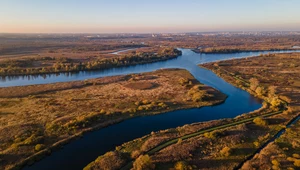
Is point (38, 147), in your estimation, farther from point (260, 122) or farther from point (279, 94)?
point (279, 94)

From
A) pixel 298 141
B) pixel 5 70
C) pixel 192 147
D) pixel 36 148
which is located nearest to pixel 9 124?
pixel 36 148

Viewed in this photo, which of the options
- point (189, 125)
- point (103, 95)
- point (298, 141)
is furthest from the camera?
point (103, 95)

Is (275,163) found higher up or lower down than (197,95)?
lower down

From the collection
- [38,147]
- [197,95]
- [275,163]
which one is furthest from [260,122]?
[38,147]

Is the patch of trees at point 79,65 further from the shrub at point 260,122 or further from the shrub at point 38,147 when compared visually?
the shrub at point 260,122

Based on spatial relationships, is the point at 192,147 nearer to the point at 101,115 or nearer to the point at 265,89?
the point at 101,115
